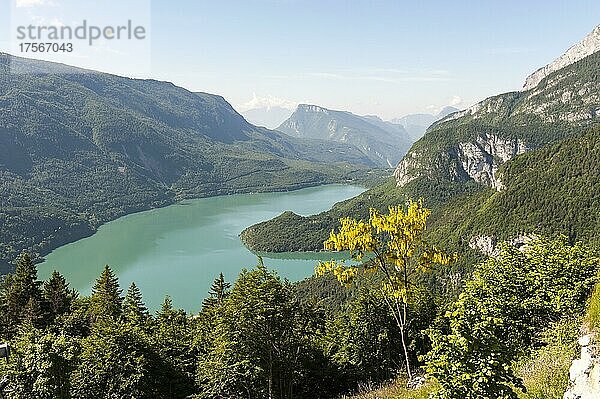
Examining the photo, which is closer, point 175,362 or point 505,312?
point 505,312

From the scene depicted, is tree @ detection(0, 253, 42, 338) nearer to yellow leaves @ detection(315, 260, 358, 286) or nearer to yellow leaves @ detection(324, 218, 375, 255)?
yellow leaves @ detection(315, 260, 358, 286)

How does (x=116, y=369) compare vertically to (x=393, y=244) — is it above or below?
below

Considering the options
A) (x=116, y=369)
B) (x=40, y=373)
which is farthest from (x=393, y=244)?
(x=116, y=369)

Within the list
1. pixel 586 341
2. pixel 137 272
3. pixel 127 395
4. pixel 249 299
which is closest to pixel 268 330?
pixel 249 299

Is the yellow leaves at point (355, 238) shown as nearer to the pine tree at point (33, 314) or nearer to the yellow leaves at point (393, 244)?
the yellow leaves at point (393, 244)

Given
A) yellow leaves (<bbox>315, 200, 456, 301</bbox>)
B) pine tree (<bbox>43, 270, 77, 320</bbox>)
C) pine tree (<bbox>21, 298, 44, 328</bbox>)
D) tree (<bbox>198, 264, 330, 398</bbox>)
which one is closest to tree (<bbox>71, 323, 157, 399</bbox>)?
tree (<bbox>198, 264, 330, 398</bbox>)

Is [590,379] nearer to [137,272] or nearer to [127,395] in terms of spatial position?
[127,395]

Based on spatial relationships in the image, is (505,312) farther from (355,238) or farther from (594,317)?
(594,317)
